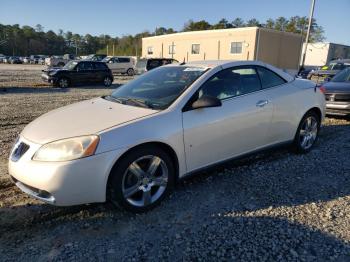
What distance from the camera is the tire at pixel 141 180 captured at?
3.22 metres

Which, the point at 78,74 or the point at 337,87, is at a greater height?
the point at 337,87

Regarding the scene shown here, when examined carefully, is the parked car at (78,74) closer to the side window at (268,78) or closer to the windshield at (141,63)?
the windshield at (141,63)

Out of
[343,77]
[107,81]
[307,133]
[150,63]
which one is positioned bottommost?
[107,81]

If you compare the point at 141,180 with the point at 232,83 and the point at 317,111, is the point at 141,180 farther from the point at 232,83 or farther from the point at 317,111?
the point at 317,111

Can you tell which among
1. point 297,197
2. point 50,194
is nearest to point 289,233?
point 297,197

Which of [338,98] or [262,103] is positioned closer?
[262,103]

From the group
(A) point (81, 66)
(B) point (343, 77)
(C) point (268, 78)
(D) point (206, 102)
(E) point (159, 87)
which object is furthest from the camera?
(A) point (81, 66)

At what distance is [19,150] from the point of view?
335 centimetres

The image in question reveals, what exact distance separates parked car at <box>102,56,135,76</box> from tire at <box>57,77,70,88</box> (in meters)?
10.7

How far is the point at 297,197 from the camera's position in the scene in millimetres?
3875

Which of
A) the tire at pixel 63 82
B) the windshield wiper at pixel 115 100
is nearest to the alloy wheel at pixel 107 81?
the tire at pixel 63 82

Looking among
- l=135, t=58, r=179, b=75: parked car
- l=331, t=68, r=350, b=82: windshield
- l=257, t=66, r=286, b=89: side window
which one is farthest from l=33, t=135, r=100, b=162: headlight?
l=135, t=58, r=179, b=75: parked car

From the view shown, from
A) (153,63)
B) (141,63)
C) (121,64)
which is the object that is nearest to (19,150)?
(153,63)

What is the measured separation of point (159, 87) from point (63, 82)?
14620mm
